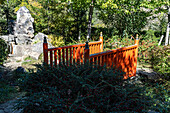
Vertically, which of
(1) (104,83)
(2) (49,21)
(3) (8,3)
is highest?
(3) (8,3)

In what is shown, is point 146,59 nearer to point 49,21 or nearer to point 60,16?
point 60,16

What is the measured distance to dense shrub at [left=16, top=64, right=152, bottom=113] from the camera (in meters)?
1.79

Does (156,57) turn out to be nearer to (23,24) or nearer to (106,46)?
(106,46)

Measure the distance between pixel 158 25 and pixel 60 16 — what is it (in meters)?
6.73

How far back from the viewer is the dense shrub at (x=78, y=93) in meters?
1.79

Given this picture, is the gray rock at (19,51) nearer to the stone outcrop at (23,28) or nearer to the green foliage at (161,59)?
the stone outcrop at (23,28)

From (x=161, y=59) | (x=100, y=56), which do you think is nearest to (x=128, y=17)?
(x=161, y=59)

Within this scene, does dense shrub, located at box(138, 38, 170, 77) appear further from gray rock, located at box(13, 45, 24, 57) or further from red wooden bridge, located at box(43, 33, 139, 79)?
gray rock, located at box(13, 45, 24, 57)

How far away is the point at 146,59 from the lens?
645 cm

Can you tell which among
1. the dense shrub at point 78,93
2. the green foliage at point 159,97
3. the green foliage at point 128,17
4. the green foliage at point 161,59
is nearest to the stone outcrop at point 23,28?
the green foliage at point 128,17

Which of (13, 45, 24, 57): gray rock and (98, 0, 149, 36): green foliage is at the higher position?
(98, 0, 149, 36): green foliage

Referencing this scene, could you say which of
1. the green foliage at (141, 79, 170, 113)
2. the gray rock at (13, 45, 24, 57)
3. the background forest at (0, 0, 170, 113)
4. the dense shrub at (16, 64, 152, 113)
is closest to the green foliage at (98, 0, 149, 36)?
the background forest at (0, 0, 170, 113)

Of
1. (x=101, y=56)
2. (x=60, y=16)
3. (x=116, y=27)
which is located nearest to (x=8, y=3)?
(x=60, y=16)

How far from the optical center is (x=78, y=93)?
5.78 ft
